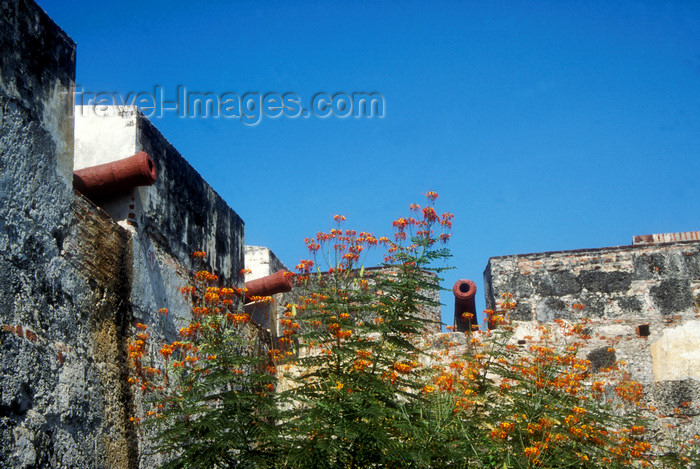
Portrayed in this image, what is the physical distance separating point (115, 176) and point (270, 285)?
12.1 ft

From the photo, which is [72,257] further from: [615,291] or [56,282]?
[615,291]

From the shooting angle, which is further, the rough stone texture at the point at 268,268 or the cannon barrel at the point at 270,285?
the rough stone texture at the point at 268,268

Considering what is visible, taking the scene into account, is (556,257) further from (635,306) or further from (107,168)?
(107,168)

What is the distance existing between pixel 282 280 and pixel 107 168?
360 cm

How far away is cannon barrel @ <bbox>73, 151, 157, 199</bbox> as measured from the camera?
6.60 meters

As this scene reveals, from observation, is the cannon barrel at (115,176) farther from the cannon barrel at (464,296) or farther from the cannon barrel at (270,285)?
the cannon barrel at (464,296)

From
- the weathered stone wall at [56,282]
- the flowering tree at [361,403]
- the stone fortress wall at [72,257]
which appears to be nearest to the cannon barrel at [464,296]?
the stone fortress wall at [72,257]

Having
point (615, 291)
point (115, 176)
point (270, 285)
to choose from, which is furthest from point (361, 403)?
point (615, 291)

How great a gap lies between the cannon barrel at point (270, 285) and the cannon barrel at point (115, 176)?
3.39 metres

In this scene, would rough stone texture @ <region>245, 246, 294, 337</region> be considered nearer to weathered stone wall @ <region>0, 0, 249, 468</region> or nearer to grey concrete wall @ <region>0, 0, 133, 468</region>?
weathered stone wall @ <region>0, 0, 249, 468</region>

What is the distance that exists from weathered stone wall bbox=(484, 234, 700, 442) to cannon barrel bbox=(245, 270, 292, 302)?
3.80m

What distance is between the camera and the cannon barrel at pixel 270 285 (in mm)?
9812

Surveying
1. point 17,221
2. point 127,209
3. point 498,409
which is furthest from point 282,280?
point 17,221

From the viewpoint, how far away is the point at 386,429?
5293mm
